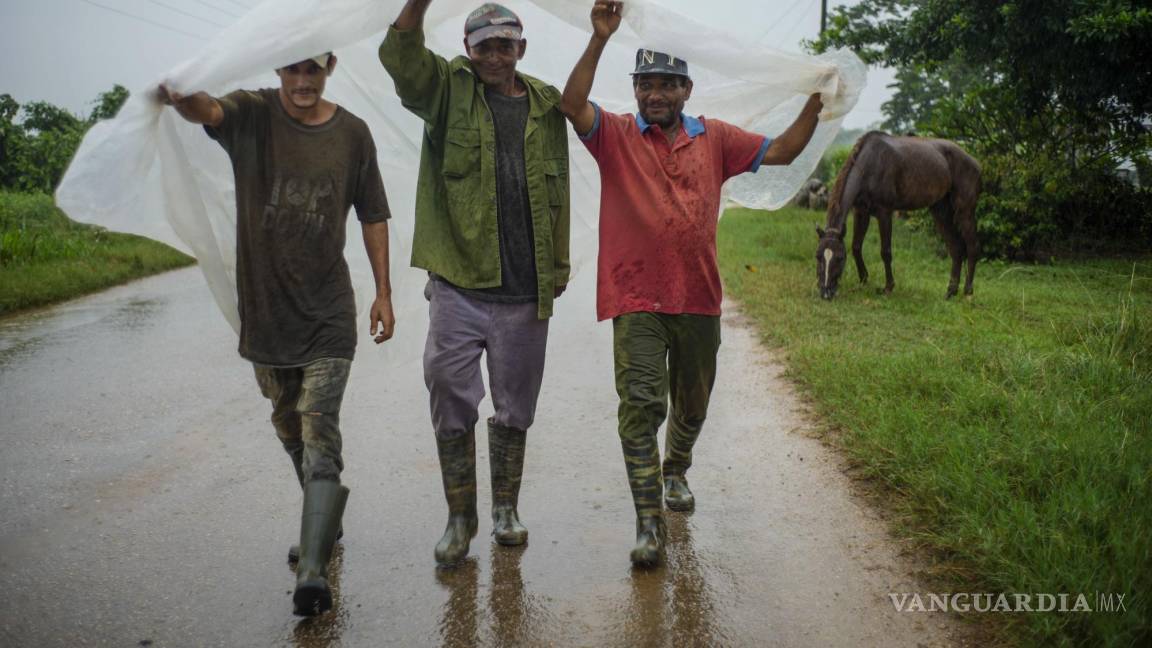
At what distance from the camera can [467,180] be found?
3549mm

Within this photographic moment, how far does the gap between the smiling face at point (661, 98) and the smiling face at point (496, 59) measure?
556 mm

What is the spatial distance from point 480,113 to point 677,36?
905mm

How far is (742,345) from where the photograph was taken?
26.3ft

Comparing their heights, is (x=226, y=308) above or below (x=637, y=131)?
below

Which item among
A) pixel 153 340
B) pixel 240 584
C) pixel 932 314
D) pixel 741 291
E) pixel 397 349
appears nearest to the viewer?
pixel 240 584

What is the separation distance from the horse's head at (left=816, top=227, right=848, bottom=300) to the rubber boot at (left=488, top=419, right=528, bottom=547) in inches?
267

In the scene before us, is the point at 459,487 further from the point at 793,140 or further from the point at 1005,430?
the point at 1005,430

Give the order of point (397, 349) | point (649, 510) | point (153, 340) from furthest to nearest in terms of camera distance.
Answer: point (153, 340), point (397, 349), point (649, 510)

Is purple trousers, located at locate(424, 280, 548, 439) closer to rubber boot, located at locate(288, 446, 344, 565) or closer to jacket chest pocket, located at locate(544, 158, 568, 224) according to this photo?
jacket chest pocket, located at locate(544, 158, 568, 224)

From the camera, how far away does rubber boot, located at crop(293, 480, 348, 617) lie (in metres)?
3.12

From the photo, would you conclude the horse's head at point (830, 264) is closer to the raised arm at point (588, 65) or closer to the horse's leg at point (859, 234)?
the horse's leg at point (859, 234)

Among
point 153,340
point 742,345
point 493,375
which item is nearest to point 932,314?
point 742,345

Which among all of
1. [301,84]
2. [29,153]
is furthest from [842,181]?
[29,153]

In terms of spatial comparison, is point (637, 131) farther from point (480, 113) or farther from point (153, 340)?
point (153, 340)
